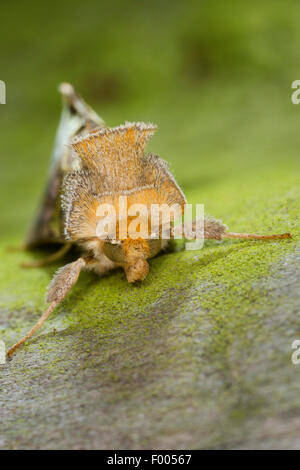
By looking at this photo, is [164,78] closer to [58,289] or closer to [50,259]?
[50,259]

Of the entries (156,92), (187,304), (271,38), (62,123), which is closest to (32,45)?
(156,92)

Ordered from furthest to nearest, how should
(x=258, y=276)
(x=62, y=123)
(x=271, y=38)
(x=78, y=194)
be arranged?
(x=271, y=38) < (x=62, y=123) < (x=78, y=194) < (x=258, y=276)

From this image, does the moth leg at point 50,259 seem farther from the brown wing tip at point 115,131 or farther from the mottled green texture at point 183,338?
the brown wing tip at point 115,131

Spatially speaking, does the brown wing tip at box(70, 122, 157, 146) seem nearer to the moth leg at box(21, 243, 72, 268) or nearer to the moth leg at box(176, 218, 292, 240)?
the moth leg at box(176, 218, 292, 240)

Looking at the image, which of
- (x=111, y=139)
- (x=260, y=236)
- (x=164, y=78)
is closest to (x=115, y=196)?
(x=111, y=139)

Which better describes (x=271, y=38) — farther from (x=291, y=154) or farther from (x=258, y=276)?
(x=258, y=276)

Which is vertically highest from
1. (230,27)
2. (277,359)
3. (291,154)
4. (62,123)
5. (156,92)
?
(230,27)
